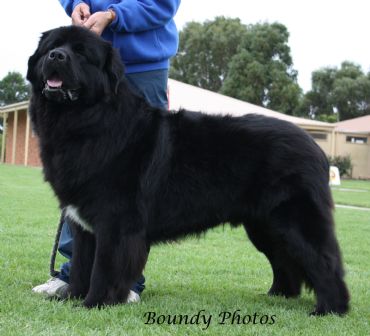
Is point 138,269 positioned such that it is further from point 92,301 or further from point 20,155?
point 20,155

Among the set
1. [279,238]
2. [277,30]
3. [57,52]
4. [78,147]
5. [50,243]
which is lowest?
[50,243]

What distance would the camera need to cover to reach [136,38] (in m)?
3.62

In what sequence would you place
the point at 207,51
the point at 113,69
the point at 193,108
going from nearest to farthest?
the point at 113,69 → the point at 193,108 → the point at 207,51

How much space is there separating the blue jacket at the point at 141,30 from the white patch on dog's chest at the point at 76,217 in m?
1.09

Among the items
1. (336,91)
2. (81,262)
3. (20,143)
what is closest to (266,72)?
(336,91)

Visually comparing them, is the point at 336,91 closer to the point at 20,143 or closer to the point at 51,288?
the point at 20,143

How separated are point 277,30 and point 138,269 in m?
40.1

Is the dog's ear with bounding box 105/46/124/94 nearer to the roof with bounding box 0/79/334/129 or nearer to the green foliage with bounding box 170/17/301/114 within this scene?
the roof with bounding box 0/79/334/129

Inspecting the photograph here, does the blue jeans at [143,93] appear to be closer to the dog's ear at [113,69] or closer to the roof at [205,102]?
the dog's ear at [113,69]

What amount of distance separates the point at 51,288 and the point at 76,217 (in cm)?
59

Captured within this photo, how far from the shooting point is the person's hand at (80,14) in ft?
11.5

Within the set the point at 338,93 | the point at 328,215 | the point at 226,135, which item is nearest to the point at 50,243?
the point at 226,135

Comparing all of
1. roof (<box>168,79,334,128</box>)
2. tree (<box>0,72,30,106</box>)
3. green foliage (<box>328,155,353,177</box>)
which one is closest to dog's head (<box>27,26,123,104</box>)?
roof (<box>168,79,334,128</box>)

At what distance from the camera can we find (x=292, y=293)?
12.0 ft
